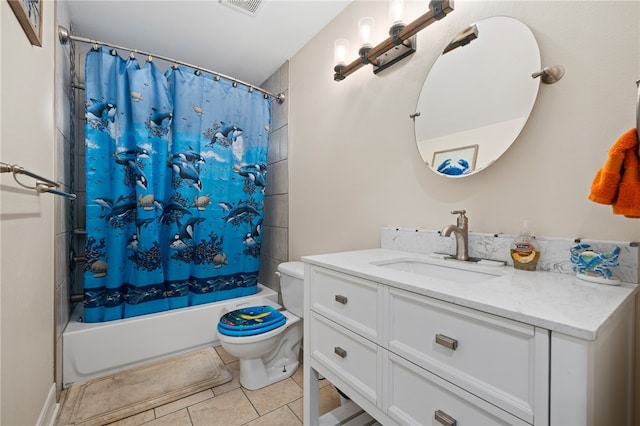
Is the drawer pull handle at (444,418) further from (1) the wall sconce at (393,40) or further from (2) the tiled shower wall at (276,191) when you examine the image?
(2) the tiled shower wall at (276,191)

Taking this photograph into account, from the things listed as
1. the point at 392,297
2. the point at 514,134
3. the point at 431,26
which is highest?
the point at 431,26

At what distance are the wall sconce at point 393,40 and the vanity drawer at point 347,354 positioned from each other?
4.30 ft

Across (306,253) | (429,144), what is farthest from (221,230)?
(429,144)

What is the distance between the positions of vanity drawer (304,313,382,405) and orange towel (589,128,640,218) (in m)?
0.74

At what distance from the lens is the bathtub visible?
5.44 feet

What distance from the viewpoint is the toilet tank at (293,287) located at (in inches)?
69.6

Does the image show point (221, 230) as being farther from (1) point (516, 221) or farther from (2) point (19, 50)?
(1) point (516, 221)

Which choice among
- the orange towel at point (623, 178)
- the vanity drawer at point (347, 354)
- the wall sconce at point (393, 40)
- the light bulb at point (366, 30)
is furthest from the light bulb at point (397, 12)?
the vanity drawer at point (347, 354)

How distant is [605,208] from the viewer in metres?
0.83

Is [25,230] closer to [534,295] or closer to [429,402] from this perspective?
[429,402]

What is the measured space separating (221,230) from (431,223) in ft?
5.26

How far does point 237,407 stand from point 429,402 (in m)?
1.15

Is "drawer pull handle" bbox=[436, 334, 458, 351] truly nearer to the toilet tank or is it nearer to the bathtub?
the toilet tank

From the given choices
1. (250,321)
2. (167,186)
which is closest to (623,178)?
Result: (250,321)
